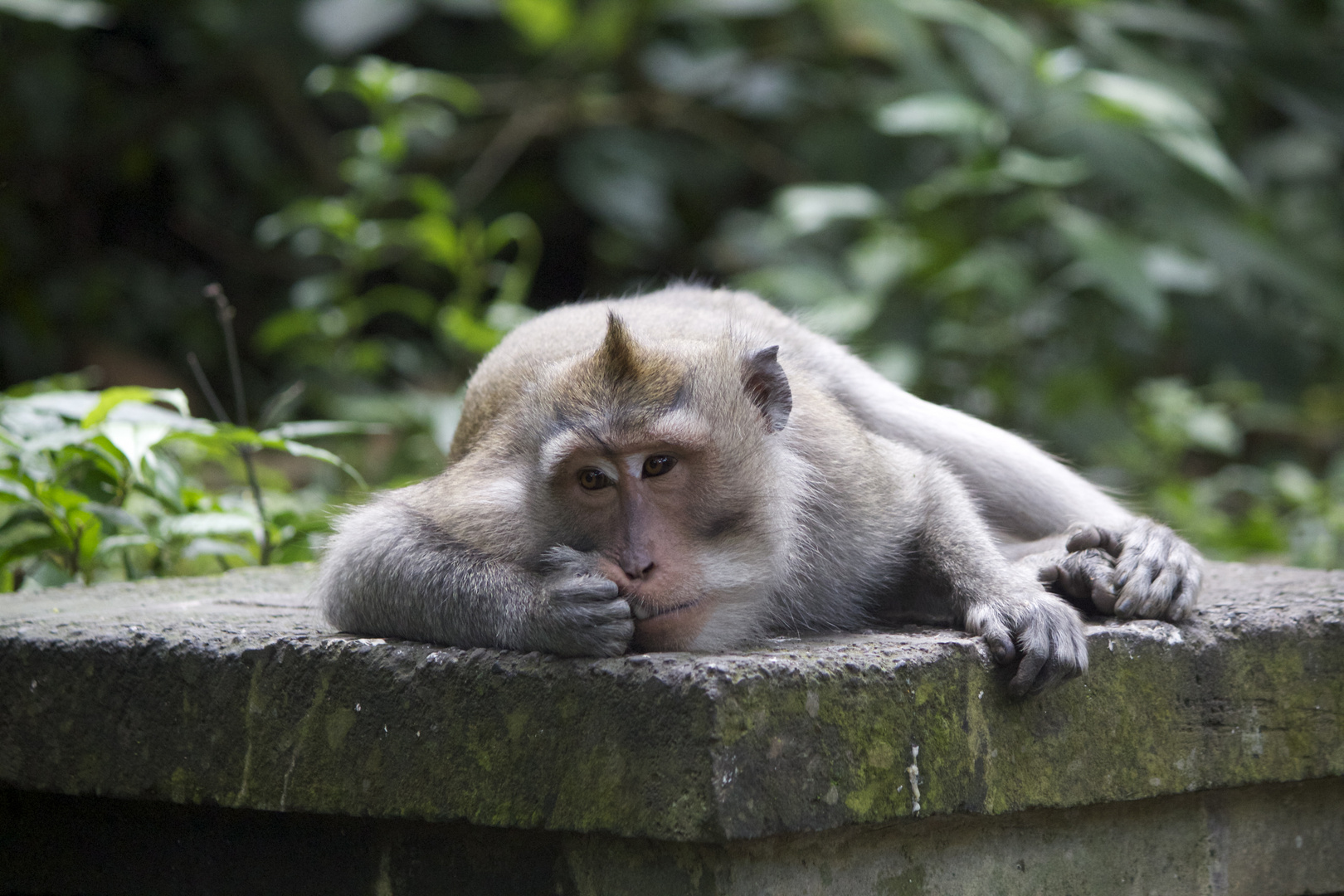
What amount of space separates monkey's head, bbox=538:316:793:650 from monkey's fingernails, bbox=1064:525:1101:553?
2.72 ft

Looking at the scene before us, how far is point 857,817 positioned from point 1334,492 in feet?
18.2

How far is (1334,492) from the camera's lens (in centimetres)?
700

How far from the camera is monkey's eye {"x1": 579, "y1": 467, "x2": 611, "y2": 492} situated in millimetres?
2770

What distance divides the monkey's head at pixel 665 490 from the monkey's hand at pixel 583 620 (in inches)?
2.2

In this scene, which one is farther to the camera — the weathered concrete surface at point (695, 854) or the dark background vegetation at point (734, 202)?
the dark background vegetation at point (734, 202)

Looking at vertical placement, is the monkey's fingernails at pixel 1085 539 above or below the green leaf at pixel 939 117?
below

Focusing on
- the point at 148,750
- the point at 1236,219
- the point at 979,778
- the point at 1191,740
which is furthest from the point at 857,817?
the point at 1236,219

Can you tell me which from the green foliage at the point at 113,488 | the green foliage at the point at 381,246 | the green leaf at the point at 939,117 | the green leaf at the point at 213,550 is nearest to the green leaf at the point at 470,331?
the green foliage at the point at 381,246

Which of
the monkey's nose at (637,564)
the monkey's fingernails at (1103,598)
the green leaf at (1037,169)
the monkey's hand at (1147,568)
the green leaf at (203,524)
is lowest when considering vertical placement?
the green leaf at (203,524)

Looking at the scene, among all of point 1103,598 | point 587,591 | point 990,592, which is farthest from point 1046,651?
point 587,591

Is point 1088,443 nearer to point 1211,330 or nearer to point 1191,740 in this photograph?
point 1211,330

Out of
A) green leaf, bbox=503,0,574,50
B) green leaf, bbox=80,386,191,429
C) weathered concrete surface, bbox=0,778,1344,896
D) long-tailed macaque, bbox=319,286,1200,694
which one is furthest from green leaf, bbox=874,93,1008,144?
weathered concrete surface, bbox=0,778,1344,896

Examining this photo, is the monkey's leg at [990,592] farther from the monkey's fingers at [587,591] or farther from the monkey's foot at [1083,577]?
the monkey's fingers at [587,591]

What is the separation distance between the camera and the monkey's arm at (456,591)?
2.57 m
